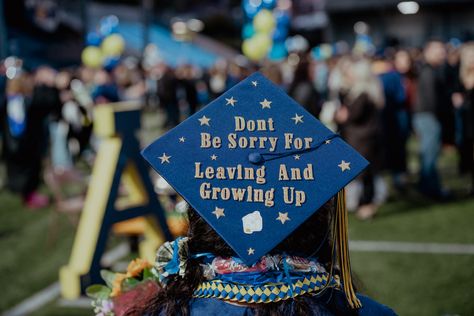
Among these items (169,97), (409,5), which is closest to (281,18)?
(409,5)

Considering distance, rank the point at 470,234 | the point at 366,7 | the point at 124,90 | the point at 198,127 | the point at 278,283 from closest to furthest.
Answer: the point at 278,283 → the point at 198,127 → the point at 470,234 → the point at 124,90 → the point at 366,7

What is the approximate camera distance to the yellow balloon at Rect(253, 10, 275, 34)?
12.7 m

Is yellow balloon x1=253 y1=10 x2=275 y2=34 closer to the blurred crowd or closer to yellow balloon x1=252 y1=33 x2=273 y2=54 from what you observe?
yellow balloon x1=252 y1=33 x2=273 y2=54

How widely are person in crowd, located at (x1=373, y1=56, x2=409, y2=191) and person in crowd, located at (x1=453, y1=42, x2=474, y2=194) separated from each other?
737 millimetres

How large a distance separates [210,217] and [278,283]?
0.24m

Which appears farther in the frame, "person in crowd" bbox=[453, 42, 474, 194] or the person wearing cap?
"person in crowd" bbox=[453, 42, 474, 194]

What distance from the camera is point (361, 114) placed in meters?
6.83

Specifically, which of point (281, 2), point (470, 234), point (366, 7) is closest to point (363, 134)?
point (470, 234)

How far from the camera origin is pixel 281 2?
1627 cm

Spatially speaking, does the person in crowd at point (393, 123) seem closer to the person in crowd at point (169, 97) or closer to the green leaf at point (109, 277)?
the green leaf at point (109, 277)

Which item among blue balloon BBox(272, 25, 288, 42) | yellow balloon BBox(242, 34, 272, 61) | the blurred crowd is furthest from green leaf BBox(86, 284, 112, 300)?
blue balloon BBox(272, 25, 288, 42)

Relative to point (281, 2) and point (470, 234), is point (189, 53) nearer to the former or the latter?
point (281, 2)

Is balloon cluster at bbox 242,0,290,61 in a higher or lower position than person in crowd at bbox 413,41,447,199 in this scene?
higher

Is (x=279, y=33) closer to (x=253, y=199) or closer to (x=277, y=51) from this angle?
(x=277, y=51)
